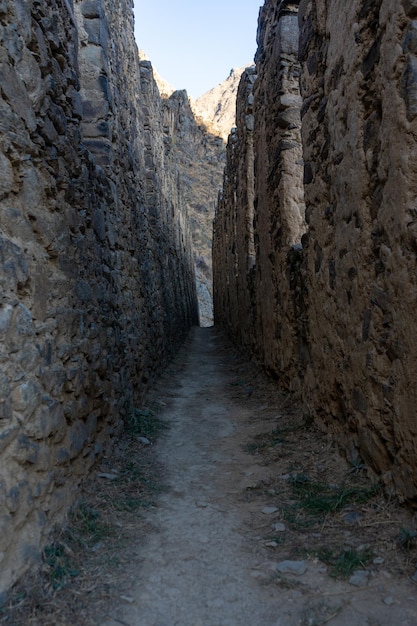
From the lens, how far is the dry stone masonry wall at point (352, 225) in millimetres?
2281

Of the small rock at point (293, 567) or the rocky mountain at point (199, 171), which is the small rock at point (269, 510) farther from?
the rocky mountain at point (199, 171)

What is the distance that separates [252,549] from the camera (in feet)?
7.71

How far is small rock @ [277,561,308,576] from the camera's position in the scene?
2114 mm

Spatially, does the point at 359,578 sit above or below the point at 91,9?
below

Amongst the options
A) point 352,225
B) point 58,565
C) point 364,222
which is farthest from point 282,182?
point 58,565

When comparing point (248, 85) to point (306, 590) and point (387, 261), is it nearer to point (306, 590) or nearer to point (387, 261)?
point (387, 261)

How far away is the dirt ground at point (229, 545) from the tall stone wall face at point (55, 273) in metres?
0.22

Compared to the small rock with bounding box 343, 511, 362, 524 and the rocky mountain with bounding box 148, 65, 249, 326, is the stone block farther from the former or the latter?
the rocky mountain with bounding box 148, 65, 249, 326

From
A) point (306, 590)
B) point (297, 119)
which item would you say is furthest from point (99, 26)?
point (306, 590)

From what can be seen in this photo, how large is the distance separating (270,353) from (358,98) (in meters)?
3.57

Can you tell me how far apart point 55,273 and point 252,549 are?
1.77 m

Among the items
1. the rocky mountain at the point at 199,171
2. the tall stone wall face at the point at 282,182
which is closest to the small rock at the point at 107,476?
the tall stone wall face at the point at 282,182

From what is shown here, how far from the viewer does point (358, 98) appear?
281 centimetres

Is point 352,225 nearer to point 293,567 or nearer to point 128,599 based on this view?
point 293,567
